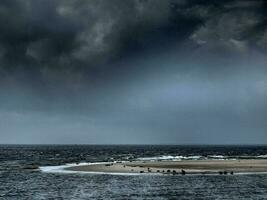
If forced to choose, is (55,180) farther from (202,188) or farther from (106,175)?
(202,188)

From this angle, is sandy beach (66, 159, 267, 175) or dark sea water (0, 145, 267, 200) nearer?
dark sea water (0, 145, 267, 200)

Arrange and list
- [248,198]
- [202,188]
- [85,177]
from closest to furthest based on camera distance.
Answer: [248,198]
[202,188]
[85,177]

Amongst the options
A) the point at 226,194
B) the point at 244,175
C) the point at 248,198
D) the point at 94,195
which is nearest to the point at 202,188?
the point at 226,194

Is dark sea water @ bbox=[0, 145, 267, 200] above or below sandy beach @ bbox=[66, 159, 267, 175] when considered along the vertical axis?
below

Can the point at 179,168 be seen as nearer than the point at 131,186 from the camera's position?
No

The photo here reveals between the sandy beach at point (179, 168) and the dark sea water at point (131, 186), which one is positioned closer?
the dark sea water at point (131, 186)

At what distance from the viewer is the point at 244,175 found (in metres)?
83.0

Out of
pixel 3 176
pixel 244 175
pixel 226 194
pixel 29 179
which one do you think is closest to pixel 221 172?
pixel 244 175

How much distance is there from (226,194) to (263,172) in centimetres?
3205

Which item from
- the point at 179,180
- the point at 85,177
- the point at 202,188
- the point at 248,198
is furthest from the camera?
the point at 85,177

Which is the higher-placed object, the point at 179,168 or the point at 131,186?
the point at 179,168

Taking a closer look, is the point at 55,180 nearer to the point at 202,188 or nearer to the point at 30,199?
the point at 30,199

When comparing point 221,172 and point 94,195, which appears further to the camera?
point 221,172

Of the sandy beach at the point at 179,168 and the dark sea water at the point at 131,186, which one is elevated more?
the sandy beach at the point at 179,168
